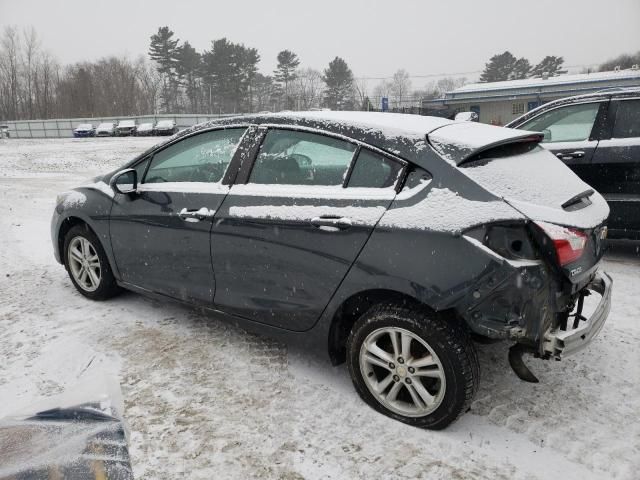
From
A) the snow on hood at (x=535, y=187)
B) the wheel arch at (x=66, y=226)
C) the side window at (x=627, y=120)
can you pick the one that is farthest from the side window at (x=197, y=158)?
the side window at (x=627, y=120)

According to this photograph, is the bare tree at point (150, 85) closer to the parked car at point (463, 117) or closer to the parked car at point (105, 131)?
the parked car at point (105, 131)

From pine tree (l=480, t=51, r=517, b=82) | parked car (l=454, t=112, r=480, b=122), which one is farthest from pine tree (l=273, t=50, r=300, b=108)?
parked car (l=454, t=112, r=480, b=122)

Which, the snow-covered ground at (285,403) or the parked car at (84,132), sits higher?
the parked car at (84,132)

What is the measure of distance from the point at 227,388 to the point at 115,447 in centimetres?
71

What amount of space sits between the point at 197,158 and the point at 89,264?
157 centimetres

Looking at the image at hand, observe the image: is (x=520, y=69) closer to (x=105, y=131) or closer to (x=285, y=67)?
(x=285, y=67)

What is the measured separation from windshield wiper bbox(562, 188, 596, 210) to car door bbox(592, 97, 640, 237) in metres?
2.53

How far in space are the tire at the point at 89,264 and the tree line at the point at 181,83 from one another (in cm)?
6314

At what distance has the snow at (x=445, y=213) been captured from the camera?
2.29 m

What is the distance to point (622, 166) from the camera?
4.96 m

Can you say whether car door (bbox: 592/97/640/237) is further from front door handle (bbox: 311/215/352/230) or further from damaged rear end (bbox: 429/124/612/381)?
front door handle (bbox: 311/215/352/230)

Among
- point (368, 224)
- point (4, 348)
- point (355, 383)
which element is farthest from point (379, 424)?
point (4, 348)

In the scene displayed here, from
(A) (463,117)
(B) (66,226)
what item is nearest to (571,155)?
(A) (463,117)

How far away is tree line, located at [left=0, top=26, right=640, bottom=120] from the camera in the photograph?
67.8 meters
